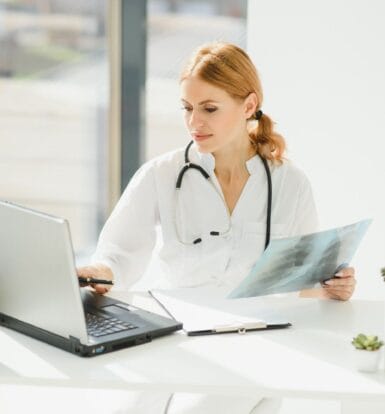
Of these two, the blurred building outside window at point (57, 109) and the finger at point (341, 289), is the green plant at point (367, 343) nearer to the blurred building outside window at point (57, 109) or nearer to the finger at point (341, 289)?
the finger at point (341, 289)

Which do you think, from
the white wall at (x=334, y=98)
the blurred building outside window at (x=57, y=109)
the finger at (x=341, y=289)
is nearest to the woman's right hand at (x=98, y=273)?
the finger at (x=341, y=289)

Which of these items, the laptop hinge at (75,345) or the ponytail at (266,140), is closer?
the laptop hinge at (75,345)

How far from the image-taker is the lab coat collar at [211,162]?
2.27 meters

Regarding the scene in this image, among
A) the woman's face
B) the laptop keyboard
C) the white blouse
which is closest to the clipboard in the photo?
the laptop keyboard

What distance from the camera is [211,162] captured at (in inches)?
89.4

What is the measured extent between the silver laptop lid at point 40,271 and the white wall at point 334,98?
1.73 meters

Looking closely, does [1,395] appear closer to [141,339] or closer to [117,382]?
[141,339]

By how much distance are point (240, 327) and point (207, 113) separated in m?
0.67

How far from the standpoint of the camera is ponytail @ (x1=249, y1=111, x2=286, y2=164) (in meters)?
2.32

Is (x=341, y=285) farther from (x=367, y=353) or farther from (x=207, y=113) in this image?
(x=207, y=113)

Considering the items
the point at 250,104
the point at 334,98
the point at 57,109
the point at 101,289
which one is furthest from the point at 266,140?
the point at 57,109

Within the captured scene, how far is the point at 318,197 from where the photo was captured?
3.17m

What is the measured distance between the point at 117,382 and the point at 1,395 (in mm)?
745

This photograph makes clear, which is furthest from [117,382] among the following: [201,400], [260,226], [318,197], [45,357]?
[318,197]
